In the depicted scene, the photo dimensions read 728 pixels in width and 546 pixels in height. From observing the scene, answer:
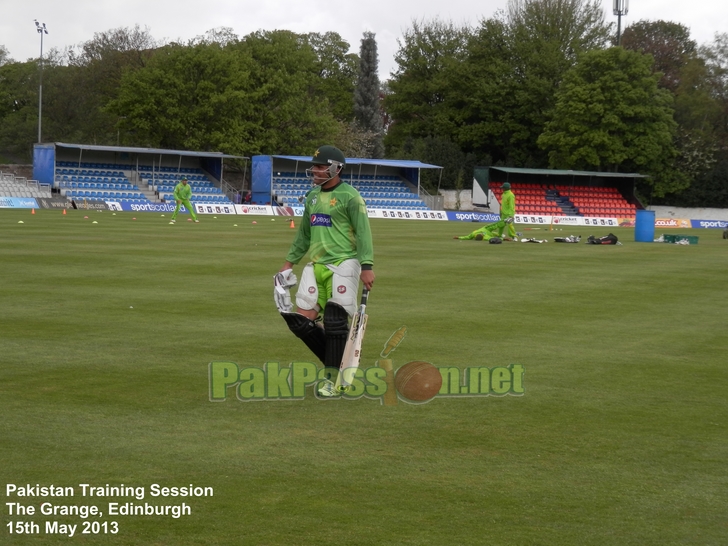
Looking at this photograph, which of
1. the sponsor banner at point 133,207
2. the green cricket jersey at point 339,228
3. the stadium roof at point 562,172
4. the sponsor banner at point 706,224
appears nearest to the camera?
the green cricket jersey at point 339,228

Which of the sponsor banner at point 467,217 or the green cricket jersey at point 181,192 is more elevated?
the green cricket jersey at point 181,192

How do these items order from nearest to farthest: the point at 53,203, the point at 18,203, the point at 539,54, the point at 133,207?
1. the point at 18,203
2. the point at 53,203
3. the point at 133,207
4. the point at 539,54

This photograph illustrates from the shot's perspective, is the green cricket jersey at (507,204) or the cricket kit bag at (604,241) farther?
the cricket kit bag at (604,241)

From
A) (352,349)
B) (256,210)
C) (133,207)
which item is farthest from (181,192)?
(352,349)

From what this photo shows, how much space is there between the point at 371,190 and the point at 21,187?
24.6 m

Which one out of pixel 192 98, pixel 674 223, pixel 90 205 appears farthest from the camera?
pixel 192 98

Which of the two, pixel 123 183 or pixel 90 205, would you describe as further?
pixel 123 183

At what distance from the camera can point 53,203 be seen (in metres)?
55.0

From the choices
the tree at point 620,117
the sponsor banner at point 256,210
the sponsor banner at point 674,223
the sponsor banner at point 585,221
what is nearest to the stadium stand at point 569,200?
the tree at point 620,117

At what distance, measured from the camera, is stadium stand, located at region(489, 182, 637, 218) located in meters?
66.2

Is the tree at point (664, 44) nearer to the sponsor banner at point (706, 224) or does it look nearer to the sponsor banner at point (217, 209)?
the sponsor banner at point (706, 224)

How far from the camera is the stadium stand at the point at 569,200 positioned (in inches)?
2606

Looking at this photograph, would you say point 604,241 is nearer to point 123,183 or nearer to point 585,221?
point 585,221

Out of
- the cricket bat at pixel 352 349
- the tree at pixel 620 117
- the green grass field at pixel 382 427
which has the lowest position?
the green grass field at pixel 382 427
